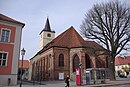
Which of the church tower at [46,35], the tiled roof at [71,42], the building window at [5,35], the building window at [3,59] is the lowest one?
the building window at [3,59]

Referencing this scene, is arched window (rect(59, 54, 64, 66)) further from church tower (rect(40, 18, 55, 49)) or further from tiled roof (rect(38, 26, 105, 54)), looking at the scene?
church tower (rect(40, 18, 55, 49))

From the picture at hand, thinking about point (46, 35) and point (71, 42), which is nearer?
point (71, 42)

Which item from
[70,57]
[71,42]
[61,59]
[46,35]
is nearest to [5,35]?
[61,59]

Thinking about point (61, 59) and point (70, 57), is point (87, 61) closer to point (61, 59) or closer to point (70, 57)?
point (70, 57)

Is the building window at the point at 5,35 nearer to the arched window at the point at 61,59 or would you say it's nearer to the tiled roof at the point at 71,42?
the tiled roof at the point at 71,42

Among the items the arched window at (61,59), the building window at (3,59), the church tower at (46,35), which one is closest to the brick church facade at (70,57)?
the arched window at (61,59)

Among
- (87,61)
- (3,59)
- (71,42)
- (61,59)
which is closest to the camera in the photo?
(3,59)

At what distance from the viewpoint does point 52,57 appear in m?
37.5

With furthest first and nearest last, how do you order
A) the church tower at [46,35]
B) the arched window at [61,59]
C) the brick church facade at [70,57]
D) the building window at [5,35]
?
the church tower at [46,35], the arched window at [61,59], the brick church facade at [70,57], the building window at [5,35]

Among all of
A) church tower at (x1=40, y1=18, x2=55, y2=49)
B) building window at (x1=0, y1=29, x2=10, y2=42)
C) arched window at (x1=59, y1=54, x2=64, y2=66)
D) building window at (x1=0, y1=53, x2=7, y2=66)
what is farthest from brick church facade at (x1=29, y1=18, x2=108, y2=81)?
church tower at (x1=40, y1=18, x2=55, y2=49)

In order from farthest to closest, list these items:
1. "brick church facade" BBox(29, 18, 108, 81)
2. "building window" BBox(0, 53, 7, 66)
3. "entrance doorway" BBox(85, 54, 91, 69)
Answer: "entrance doorway" BBox(85, 54, 91, 69), "brick church facade" BBox(29, 18, 108, 81), "building window" BBox(0, 53, 7, 66)

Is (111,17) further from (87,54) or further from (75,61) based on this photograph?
(75,61)

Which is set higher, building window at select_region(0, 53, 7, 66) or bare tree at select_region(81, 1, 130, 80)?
bare tree at select_region(81, 1, 130, 80)

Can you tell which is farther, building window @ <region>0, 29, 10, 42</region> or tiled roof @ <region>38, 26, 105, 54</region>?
tiled roof @ <region>38, 26, 105, 54</region>
